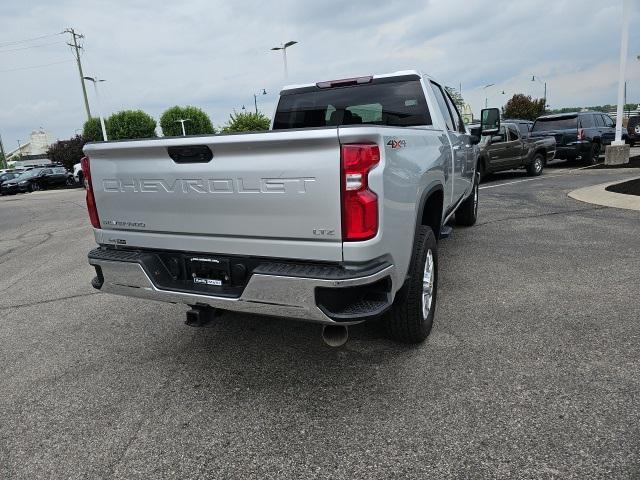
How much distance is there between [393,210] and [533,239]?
15.3 feet

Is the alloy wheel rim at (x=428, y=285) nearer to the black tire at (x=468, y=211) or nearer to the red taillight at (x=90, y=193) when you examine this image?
the red taillight at (x=90, y=193)

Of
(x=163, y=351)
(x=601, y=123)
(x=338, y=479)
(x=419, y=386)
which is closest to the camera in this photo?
(x=338, y=479)

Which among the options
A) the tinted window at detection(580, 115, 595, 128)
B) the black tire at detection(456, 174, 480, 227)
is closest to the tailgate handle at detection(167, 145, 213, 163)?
the black tire at detection(456, 174, 480, 227)

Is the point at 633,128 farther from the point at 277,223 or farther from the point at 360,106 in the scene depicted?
the point at 277,223

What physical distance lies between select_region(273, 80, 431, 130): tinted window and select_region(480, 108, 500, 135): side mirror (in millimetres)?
1695

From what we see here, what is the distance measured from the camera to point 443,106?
5.20 meters

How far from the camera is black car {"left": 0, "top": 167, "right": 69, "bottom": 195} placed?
94.9 feet

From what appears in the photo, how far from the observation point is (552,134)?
16078mm

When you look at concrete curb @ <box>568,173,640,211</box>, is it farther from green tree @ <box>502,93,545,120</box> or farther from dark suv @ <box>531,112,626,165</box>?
green tree @ <box>502,93,545,120</box>

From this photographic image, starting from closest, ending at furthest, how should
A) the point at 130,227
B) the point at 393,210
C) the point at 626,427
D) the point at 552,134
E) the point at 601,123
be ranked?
the point at 626,427, the point at 393,210, the point at 130,227, the point at 552,134, the point at 601,123

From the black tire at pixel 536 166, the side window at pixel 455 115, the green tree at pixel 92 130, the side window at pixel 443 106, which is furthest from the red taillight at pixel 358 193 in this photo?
the green tree at pixel 92 130

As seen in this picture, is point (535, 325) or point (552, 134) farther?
point (552, 134)

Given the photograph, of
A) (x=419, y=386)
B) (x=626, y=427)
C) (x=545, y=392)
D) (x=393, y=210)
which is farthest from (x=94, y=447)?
(x=626, y=427)

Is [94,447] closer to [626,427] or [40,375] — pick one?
[40,375]
